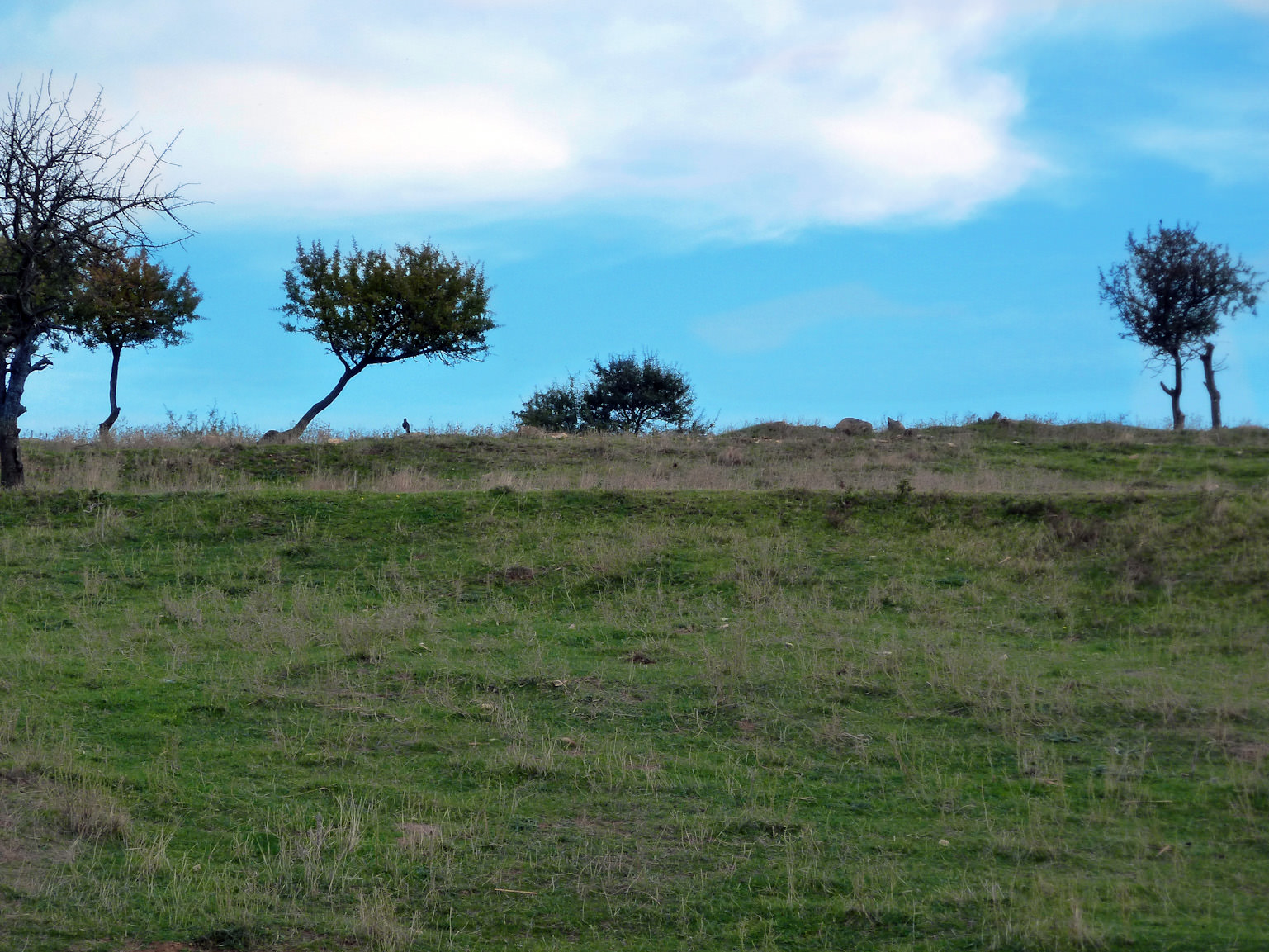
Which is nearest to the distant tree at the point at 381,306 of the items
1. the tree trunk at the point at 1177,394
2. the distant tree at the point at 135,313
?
the distant tree at the point at 135,313

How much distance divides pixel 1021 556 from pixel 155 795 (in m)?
10.2

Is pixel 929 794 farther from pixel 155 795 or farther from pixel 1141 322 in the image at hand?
pixel 1141 322

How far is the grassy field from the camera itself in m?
5.43

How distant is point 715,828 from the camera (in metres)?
6.38

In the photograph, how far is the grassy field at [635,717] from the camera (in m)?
5.43

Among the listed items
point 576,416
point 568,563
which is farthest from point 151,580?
point 576,416

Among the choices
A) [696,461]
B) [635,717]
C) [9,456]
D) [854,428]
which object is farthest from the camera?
[854,428]

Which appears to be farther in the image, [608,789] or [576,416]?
[576,416]

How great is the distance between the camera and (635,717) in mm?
8664

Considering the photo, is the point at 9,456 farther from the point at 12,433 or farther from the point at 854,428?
the point at 854,428

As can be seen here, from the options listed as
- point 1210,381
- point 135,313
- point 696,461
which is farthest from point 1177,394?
point 135,313

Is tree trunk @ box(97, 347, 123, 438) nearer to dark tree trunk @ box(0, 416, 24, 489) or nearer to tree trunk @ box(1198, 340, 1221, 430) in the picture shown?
dark tree trunk @ box(0, 416, 24, 489)

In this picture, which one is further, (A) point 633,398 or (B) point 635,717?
(A) point 633,398

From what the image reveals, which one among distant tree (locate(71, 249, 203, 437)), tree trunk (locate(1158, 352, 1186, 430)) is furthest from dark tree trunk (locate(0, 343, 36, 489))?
tree trunk (locate(1158, 352, 1186, 430))
